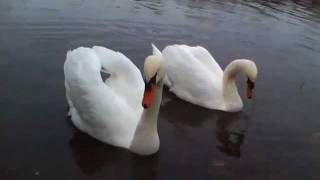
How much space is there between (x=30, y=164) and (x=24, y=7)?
778cm

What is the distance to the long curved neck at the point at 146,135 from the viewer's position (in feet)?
27.3

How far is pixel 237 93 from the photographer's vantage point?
10.7 metres

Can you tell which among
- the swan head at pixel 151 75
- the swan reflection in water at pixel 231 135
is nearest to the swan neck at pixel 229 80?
the swan reflection in water at pixel 231 135

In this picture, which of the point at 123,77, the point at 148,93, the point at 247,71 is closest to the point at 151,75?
the point at 148,93

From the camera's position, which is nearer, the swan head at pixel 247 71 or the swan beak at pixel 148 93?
Result: the swan beak at pixel 148 93

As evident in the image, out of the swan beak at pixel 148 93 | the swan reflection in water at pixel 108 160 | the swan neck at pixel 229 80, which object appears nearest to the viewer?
the swan beak at pixel 148 93

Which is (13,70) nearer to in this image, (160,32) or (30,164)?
(30,164)

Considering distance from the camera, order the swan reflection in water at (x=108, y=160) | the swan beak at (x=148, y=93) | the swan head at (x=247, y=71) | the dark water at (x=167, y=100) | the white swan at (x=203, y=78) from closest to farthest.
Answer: the swan beak at (x=148, y=93)
the swan reflection in water at (x=108, y=160)
the dark water at (x=167, y=100)
the swan head at (x=247, y=71)
the white swan at (x=203, y=78)

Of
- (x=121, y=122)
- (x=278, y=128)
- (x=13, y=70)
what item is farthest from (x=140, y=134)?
(x=13, y=70)

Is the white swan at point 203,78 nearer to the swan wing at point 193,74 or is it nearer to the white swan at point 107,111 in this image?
the swan wing at point 193,74

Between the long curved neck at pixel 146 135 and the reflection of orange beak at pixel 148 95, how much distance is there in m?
0.50

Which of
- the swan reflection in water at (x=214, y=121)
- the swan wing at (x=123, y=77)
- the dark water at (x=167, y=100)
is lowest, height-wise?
the swan reflection in water at (x=214, y=121)

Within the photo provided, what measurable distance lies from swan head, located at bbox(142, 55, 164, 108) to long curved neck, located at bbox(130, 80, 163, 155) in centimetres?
51

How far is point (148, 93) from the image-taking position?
7.63 metres
